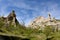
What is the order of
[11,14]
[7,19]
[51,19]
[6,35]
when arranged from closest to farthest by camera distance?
[6,35]
[7,19]
[11,14]
[51,19]

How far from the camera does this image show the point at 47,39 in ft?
24.8

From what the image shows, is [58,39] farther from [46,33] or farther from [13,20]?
[13,20]

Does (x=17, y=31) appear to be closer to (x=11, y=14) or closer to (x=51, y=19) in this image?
(x=11, y=14)

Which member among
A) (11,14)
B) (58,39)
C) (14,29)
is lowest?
(58,39)

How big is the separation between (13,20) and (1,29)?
275cm

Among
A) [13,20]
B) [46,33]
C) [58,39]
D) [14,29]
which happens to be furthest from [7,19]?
[58,39]

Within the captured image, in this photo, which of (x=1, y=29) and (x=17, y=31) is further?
(x=17, y=31)

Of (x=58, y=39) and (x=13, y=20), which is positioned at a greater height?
(x=13, y=20)

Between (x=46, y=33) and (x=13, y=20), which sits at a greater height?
(x=13, y=20)

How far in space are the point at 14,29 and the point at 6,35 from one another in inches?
48.3

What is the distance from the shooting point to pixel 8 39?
6707 mm

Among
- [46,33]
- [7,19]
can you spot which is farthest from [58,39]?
[7,19]

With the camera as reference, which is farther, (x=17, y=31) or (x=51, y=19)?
(x=51, y=19)

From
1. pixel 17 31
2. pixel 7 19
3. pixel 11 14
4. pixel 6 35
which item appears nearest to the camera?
pixel 6 35
